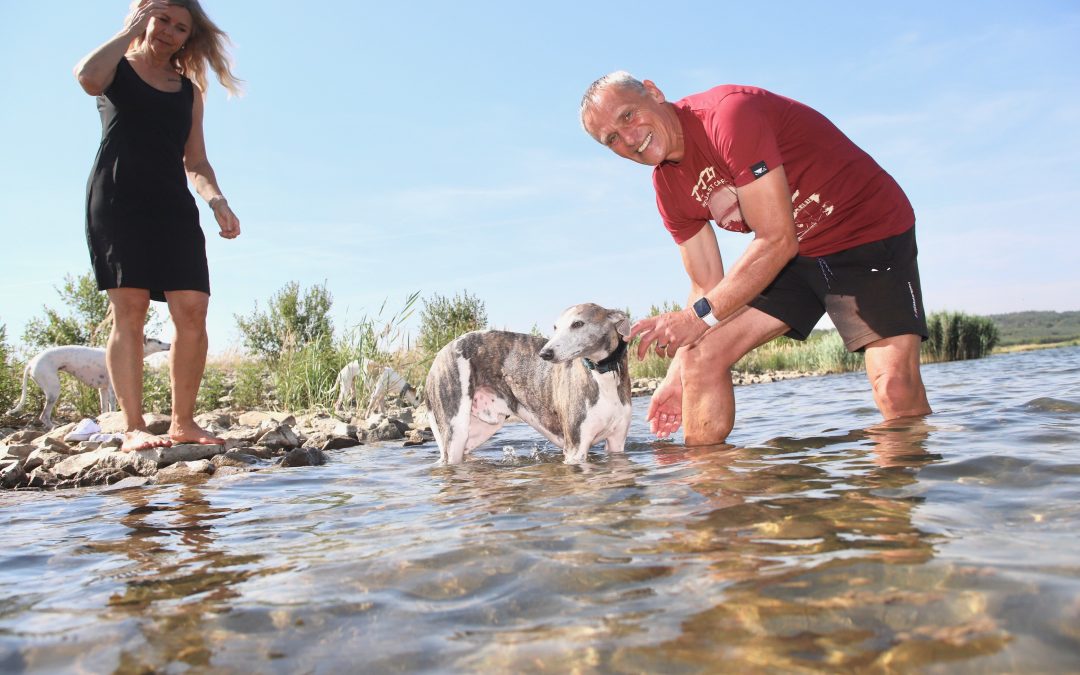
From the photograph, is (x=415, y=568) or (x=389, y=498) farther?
(x=389, y=498)

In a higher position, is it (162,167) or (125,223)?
(162,167)

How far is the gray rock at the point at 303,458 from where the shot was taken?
6855mm

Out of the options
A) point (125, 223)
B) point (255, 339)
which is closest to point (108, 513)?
point (125, 223)

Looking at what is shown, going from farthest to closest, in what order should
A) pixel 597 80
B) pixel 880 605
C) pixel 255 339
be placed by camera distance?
pixel 255 339 < pixel 597 80 < pixel 880 605

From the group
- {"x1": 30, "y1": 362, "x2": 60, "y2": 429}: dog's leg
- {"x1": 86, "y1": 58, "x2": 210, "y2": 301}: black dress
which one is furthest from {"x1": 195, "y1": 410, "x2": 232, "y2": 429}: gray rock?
{"x1": 86, "y1": 58, "x2": 210, "y2": 301}: black dress

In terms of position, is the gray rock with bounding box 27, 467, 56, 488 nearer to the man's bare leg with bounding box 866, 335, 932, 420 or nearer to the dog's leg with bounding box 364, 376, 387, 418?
the dog's leg with bounding box 364, 376, 387, 418

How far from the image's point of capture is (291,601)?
8.38ft

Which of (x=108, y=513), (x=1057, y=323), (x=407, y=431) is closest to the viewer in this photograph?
(x=108, y=513)

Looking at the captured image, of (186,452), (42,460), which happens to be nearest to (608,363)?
(186,452)

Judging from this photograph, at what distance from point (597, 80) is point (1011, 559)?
3.76 m

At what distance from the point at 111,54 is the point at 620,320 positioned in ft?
14.5

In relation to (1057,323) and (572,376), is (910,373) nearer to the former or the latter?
(572,376)

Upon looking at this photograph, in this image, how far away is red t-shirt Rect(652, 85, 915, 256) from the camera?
5.14 m

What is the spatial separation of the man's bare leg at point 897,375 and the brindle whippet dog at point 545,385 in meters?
1.79
